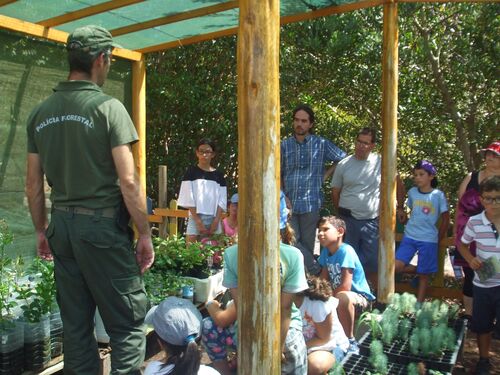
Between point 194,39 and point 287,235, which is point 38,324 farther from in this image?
point 194,39

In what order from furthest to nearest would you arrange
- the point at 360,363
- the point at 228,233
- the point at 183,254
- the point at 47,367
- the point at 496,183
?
1. the point at 228,233
2. the point at 183,254
3. the point at 496,183
4. the point at 360,363
5. the point at 47,367

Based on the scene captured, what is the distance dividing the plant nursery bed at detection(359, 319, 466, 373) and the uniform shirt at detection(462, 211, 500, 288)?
0.46 metres

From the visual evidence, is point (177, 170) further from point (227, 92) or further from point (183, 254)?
point (183, 254)

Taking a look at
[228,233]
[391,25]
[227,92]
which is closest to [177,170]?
[227,92]

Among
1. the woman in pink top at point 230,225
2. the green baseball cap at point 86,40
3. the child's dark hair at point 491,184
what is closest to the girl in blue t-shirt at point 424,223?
the child's dark hair at point 491,184

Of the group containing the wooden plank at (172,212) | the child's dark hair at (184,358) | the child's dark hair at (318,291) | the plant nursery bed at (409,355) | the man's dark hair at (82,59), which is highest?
the man's dark hair at (82,59)

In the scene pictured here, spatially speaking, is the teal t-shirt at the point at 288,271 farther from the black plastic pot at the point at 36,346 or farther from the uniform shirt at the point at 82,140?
the black plastic pot at the point at 36,346

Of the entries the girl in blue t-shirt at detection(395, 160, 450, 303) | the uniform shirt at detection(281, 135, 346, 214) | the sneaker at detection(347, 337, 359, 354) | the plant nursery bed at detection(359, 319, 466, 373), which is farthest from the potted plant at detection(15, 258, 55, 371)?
the girl in blue t-shirt at detection(395, 160, 450, 303)

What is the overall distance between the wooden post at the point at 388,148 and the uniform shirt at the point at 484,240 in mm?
756

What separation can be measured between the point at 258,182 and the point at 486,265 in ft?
7.93

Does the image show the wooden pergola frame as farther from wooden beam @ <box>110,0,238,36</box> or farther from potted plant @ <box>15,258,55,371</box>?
wooden beam @ <box>110,0,238,36</box>

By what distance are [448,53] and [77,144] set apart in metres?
5.25

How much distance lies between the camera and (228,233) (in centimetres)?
614

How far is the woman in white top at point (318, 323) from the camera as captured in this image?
352cm
